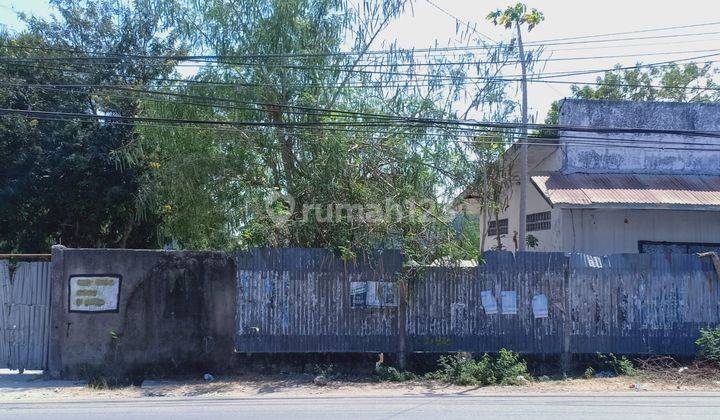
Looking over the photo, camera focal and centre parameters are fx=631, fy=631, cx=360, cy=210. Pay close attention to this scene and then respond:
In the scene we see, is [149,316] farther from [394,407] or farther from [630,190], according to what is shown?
[630,190]

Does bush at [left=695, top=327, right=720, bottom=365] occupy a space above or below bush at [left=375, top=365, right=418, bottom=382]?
above

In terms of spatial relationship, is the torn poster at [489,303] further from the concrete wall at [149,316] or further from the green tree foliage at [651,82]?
the green tree foliage at [651,82]

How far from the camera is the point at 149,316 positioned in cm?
1076

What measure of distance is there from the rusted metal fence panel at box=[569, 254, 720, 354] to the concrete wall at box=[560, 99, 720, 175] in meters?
5.16

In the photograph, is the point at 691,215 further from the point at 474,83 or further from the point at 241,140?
the point at 241,140

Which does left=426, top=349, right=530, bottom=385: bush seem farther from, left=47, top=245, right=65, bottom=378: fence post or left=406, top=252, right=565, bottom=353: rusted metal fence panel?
left=47, top=245, right=65, bottom=378: fence post

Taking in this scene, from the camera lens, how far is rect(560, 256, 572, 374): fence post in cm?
1093

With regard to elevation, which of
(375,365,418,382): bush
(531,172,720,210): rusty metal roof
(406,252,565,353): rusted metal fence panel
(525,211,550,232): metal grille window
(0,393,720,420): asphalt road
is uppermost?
(531,172,720,210): rusty metal roof

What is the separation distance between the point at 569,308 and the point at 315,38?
6.96 meters

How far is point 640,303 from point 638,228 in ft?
15.2

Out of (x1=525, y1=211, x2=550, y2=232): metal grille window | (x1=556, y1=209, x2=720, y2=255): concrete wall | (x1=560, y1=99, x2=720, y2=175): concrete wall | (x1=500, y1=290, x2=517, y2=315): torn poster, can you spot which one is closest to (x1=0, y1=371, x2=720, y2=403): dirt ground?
(x1=500, y1=290, x2=517, y2=315): torn poster

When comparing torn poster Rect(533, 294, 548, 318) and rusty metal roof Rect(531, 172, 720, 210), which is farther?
rusty metal roof Rect(531, 172, 720, 210)

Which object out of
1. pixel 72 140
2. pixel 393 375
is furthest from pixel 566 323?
pixel 72 140

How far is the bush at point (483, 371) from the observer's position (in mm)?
10164
